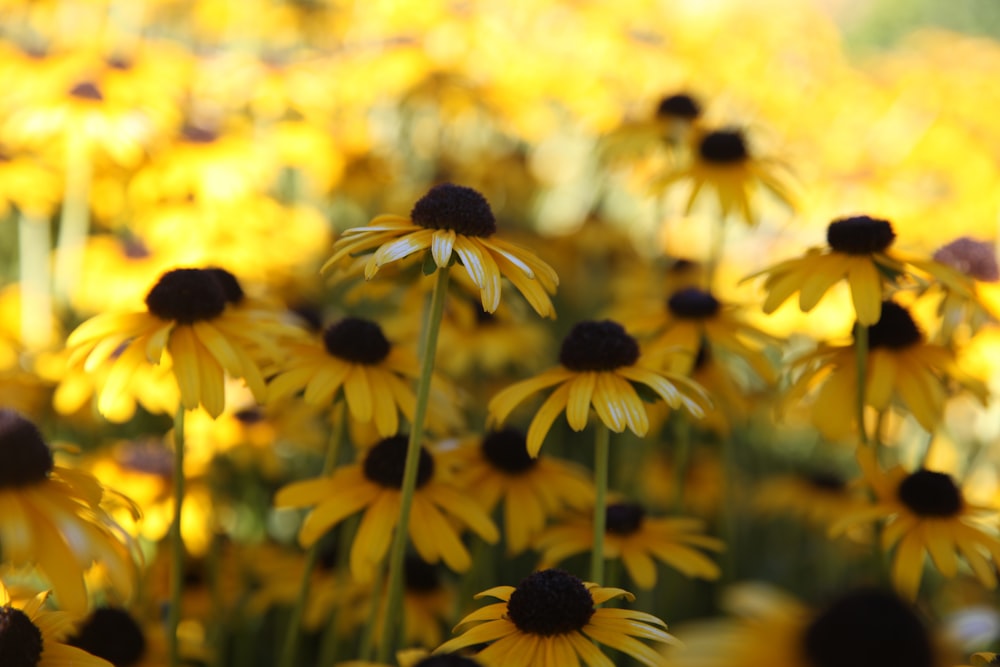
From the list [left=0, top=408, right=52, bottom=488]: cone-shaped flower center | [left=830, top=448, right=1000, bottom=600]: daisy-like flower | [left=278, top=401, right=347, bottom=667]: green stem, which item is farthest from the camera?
[left=278, top=401, right=347, bottom=667]: green stem

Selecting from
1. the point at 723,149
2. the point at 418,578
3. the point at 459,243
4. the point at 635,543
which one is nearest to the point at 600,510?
the point at 635,543

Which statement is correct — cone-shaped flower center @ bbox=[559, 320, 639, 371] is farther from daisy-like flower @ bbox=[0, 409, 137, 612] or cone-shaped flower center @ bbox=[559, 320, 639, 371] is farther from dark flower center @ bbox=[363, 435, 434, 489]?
daisy-like flower @ bbox=[0, 409, 137, 612]

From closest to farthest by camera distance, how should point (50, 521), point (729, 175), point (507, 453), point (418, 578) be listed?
point (50, 521), point (507, 453), point (418, 578), point (729, 175)

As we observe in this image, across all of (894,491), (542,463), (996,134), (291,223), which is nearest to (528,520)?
(542,463)

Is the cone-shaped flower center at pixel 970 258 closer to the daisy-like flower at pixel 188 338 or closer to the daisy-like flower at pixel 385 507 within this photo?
the daisy-like flower at pixel 385 507

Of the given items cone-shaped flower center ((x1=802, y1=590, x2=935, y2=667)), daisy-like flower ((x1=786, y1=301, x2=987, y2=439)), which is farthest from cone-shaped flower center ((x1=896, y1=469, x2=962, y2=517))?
cone-shaped flower center ((x1=802, y1=590, x2=935, y2=667))

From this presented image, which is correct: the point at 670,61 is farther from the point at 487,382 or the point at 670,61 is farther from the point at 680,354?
the point at 680,354

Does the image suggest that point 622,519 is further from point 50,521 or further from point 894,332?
point 50,521

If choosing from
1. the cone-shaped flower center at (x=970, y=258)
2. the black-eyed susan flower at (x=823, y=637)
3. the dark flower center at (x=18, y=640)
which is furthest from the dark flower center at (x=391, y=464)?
the cone-shaped flower center at (x=970, y=258)
